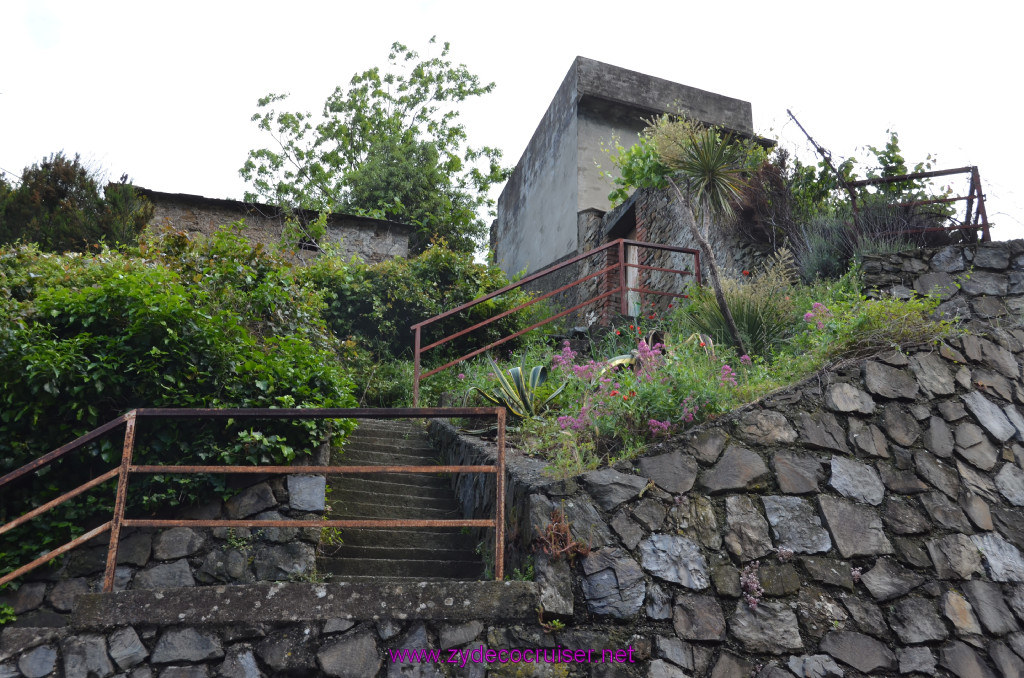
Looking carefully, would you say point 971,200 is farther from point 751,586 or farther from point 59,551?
point 59,551

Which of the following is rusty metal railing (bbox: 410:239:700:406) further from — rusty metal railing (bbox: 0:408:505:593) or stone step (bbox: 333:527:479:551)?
rusty metal railing (bbox: 0:408:505:593)

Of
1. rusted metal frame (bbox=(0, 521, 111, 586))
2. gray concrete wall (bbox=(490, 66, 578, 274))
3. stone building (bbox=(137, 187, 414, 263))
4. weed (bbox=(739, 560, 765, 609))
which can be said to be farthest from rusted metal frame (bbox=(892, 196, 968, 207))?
stone building (bbox=(137, 187, 414, 263))

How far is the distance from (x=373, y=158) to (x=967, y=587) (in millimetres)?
13727

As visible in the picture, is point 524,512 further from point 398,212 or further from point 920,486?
point 398,212

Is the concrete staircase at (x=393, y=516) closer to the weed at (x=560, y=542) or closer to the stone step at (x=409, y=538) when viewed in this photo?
the stone step at (x=409, y=538)

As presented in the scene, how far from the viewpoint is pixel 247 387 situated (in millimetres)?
4750

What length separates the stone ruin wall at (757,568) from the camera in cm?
329

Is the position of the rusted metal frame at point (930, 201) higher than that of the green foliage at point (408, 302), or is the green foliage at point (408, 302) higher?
the rusted metal frame at point (930, 201)

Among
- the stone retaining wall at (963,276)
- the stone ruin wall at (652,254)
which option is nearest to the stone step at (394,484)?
the stone ruin wall at (652,254)

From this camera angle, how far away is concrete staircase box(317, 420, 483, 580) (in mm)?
4465

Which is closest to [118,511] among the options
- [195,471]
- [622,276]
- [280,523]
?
[195,471]

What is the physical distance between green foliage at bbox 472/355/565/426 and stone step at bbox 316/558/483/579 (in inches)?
50.0

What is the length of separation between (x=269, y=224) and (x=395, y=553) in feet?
28.0

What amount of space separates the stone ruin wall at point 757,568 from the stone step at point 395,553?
1.24ft
